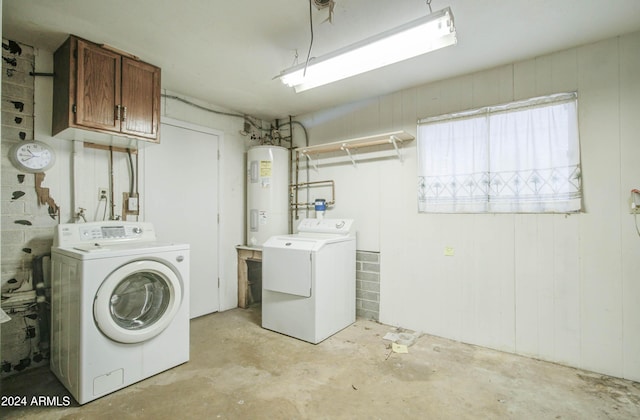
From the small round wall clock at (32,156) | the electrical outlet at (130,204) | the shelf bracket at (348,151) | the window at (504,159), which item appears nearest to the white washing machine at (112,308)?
the electrical outlet at (130,204)

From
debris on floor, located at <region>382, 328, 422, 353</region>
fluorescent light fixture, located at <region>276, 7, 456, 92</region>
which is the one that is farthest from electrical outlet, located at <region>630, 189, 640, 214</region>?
debris on floor, located at <region>382, 328, 422, 353</region>

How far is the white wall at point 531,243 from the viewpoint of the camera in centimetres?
228

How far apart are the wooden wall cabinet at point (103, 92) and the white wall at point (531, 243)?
207cm

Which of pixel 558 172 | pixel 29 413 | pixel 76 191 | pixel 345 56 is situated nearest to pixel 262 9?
pixel 345 56

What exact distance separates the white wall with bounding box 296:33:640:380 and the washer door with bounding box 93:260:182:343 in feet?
6.31

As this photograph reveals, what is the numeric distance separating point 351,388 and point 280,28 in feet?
8.08

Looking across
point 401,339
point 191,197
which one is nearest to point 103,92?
point 191,197

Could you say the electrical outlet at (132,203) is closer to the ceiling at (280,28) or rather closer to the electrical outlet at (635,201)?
the ceiling at (280,28)

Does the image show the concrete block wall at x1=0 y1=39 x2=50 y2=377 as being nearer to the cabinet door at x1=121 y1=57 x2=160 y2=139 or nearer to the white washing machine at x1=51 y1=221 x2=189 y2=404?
the white washing machine at x1=51 y1=221 x2=189 y2=404

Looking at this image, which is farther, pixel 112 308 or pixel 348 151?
pixel 348 151

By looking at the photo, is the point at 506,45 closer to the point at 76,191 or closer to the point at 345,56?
the point at 345,56

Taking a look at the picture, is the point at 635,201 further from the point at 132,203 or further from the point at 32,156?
the point at 32,156

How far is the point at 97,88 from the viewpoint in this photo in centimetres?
237

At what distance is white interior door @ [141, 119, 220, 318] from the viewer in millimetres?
3139
